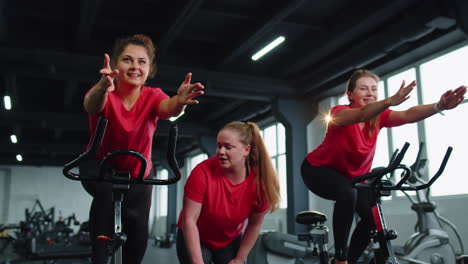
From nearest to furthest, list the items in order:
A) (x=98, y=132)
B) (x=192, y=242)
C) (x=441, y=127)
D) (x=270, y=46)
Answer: (x=98, y=132)
(x=192, y=242)
(x=441, y=127)
(x=270, y=46)

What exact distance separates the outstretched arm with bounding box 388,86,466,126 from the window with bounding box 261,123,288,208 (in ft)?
25.3

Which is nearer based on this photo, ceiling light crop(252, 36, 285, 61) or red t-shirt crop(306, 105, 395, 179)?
red t-shirt crop(306, 105, 395, 179)

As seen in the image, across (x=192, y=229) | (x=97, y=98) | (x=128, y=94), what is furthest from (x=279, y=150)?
(x=97, y=98)

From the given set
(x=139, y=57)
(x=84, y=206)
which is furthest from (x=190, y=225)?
(x=84, y=206)

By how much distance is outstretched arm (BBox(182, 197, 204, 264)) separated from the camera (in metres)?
1.97

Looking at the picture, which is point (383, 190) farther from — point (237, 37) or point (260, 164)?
point (237, 37)

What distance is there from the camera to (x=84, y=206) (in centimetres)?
2136

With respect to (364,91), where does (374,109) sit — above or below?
below

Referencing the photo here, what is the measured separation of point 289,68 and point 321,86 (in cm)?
75

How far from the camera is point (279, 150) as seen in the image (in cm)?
1072

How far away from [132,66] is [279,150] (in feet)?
29.5

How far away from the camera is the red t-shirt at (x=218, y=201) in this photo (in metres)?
2.11

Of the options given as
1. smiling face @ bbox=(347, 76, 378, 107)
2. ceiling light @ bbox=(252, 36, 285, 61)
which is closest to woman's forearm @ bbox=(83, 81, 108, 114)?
smiling face @ bbox=(347, 76, 378, 107)

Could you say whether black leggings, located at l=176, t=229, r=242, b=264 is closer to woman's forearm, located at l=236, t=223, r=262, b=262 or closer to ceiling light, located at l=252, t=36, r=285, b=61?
woman's forearm, located at l=236, t=223, r=262, b=262
